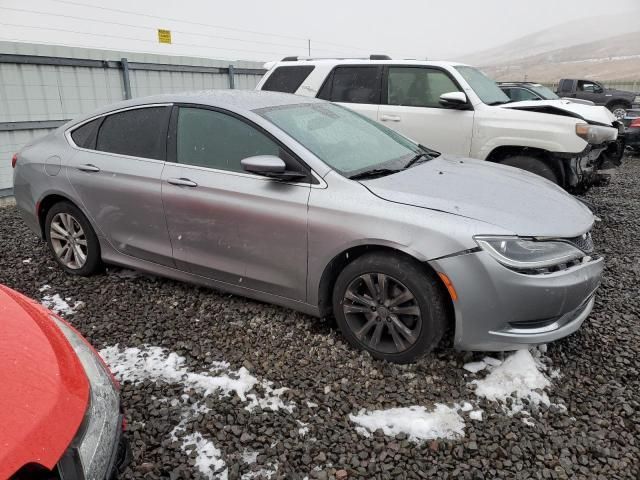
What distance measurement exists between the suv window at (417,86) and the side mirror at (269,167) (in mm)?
3427

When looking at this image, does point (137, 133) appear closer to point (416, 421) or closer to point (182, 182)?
point (182, 182)

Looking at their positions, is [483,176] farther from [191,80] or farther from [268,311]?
[191,80]

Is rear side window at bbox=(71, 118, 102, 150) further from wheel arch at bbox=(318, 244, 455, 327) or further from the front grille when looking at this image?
the front grille

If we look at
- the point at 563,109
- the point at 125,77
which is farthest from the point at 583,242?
the point at 125,77

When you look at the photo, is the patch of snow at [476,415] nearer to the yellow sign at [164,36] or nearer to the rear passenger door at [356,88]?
the rear passenger door at [356,88]

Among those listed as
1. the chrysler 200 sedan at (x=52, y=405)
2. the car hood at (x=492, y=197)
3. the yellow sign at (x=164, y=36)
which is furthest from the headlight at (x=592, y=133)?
the yellow sign at (x=164, y=36)

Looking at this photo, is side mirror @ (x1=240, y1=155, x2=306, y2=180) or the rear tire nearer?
side mirror @ (x1=240, y1=155, x2=306, y2=180)

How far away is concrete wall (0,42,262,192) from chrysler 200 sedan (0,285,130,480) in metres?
6.17

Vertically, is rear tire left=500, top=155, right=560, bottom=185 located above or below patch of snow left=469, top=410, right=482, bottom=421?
above

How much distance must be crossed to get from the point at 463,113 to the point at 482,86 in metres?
0.76

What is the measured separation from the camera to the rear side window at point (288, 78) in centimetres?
636

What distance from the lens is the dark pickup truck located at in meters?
18.2

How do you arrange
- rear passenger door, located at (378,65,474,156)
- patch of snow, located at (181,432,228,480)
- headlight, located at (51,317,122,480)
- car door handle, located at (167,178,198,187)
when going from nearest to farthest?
headlight, located at (51,317,122,480) < patch of snow, located at (181,432,228,480) < car door handle, located at (167,178,198,187) < rear passenger door, located at (378,65,474,156)

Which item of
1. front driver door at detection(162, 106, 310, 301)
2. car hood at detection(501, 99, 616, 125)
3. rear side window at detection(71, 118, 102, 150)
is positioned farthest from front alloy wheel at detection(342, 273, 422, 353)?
car hood at detection(501, 99, 616, 125)
